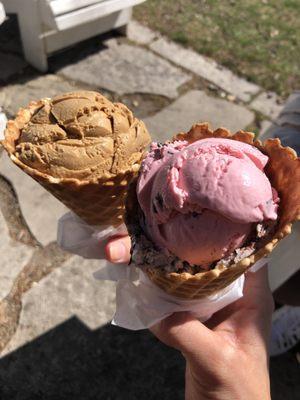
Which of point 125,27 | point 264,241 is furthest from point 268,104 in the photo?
point 264,241

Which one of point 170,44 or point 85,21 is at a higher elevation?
point 85,21

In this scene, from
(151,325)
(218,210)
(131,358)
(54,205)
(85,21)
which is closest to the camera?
(218,210)

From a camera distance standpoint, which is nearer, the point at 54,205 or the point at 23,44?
the point at 54,205

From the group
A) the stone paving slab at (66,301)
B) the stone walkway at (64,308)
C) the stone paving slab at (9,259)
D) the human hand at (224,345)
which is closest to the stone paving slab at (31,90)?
the stone walkway at (64,308)

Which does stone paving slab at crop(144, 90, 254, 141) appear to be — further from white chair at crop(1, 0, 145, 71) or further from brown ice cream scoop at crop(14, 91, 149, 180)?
brown ice cream scoop at crop(14, 91, 149, 180)

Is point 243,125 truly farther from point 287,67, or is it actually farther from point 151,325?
point 151,325

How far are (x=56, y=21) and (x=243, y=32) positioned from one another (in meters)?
2.19

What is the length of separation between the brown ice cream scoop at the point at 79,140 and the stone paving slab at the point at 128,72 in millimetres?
2393

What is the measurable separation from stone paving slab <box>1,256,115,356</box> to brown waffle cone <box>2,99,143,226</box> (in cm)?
101

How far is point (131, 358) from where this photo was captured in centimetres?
289

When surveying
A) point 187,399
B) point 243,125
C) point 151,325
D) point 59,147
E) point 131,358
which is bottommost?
point 131,358

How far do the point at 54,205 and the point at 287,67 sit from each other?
2.86m

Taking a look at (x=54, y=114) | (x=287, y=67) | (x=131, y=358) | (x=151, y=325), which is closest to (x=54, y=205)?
(x=131, y=358)

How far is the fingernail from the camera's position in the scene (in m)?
1.97
